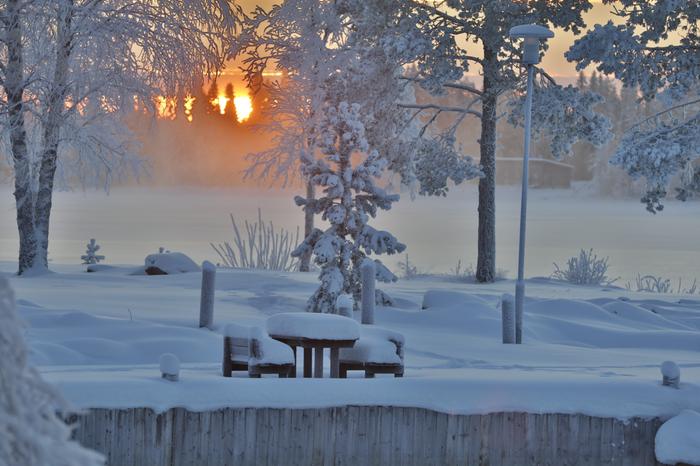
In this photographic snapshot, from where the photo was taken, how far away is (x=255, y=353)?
9805mm

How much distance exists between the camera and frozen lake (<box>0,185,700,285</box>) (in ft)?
167

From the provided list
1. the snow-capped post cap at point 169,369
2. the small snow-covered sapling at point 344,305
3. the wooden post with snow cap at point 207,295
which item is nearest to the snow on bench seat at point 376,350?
the small snow-covered sapling at point 344,305

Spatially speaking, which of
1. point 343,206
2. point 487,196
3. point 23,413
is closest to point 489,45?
point 487,196

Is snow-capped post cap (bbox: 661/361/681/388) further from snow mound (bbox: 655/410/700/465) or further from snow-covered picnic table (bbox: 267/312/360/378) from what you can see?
snow-covered picnic table (bbox: 267/312/360/378)

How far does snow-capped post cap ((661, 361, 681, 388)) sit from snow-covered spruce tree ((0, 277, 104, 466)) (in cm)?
626

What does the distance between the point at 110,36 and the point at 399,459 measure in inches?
565

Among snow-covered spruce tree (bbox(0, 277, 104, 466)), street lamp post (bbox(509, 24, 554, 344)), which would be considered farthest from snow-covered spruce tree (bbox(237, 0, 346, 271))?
snow-covered spruce tree (bbox(0, 277, 104, 466))

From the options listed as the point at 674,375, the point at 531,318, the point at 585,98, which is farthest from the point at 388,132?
the point at 674,375

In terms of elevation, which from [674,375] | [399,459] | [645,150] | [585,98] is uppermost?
[585,98]

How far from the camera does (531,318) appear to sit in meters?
17.6

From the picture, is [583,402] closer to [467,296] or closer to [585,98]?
[467,296]

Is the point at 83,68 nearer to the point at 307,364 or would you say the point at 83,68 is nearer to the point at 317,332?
the point at 307,364

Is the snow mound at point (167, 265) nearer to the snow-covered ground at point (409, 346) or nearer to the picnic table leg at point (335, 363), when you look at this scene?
the snow-covered ground at point (409, 346)

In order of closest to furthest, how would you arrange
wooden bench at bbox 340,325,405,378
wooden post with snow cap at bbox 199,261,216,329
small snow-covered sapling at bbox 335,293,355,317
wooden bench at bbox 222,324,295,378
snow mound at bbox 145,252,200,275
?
wooden bench at bbox 222,324,295,378
wooden bench at bbox 340,325,405,378
small snow-covered sapling at bbox 335,293,355,317
wooden post with snow cap at bbox 199,261,216,329
snow mound at bbox 145,252,200,275
